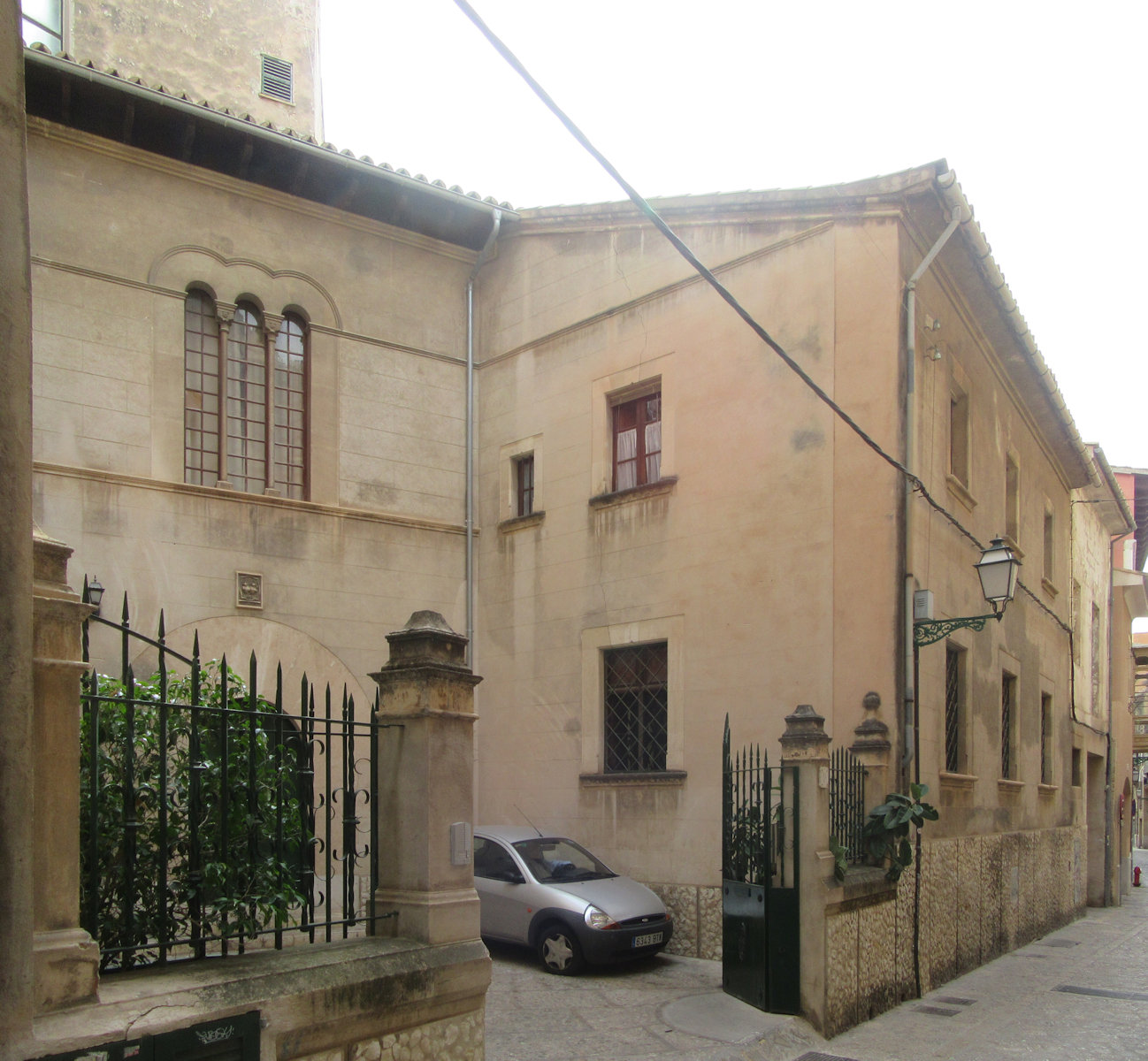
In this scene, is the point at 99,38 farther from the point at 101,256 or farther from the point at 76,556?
the point at 76,556

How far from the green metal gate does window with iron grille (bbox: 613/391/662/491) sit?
15.7ft

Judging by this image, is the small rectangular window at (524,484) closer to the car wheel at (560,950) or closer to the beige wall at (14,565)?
the car wheel at (560,950)

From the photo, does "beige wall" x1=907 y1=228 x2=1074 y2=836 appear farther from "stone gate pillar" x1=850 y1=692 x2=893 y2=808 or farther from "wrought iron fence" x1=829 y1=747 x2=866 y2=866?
"wrought iron fence" x1=829 y1=747 x2=866 y2=866

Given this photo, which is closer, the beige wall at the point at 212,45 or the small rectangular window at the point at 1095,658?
the beige wall at the point at 212,45

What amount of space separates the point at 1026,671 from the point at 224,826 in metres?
14.6

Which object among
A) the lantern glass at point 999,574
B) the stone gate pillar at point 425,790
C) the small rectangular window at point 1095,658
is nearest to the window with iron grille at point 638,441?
the lantern glass at point 999,574

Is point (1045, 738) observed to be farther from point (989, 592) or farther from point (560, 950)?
point (560, 950)

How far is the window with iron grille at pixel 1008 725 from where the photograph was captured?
15547 millimetres

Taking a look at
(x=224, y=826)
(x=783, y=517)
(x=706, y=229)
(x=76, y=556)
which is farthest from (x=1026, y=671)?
(x=224, y=826)

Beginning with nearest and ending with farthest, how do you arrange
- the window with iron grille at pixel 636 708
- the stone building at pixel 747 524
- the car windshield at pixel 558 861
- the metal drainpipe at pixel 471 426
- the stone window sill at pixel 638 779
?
the car windshield at pixel 558 861 → the stone building at pixel 747 524 → the stone window sill at pixel 638 779 → the window with iron grille at pixel 636 708 → the metal drainpipe at pixel 471 426

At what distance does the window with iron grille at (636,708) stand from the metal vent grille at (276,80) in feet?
35.2

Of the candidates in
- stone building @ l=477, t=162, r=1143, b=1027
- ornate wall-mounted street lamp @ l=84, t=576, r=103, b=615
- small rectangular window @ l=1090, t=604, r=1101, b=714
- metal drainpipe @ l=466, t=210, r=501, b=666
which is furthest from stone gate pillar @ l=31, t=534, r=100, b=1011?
small rectangular window @ l=1090, t=604, r=1101, b=714

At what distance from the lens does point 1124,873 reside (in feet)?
81.3

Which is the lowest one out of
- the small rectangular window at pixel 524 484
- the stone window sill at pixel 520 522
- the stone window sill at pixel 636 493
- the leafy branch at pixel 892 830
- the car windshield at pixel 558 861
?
the car windshield at pixel 558 861
